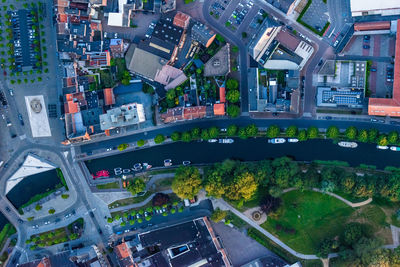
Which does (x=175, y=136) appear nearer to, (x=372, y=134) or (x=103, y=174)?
(x=103, y=174)

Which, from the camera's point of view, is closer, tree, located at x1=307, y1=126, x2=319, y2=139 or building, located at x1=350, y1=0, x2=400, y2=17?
building, located at x1=350, y1=0, x2=400, y2=17

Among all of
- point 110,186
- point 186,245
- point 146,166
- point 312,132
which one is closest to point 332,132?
point 312,132

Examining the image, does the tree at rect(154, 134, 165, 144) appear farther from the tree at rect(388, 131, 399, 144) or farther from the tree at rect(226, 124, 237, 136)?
the tree at rect(388, 131, 399, 144)

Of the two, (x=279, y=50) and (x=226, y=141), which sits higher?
(x=279, y=50)

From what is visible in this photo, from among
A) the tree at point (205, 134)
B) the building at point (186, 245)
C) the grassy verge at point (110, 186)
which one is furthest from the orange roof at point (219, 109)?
the grassy verge at point (110, 186)

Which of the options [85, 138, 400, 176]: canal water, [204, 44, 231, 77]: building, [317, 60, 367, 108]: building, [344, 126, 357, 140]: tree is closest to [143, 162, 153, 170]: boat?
[85, 138, 400, 176]: canal water

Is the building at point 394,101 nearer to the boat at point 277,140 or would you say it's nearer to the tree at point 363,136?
the tree at point 363,136

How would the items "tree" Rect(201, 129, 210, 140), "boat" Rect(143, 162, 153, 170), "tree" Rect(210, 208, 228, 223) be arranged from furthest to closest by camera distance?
"boat" Rect(143, 162, 153, 170)
"tree" Rect(201, 129, 210, 140)
"tree" Rect(210, 208, 228, 223)
